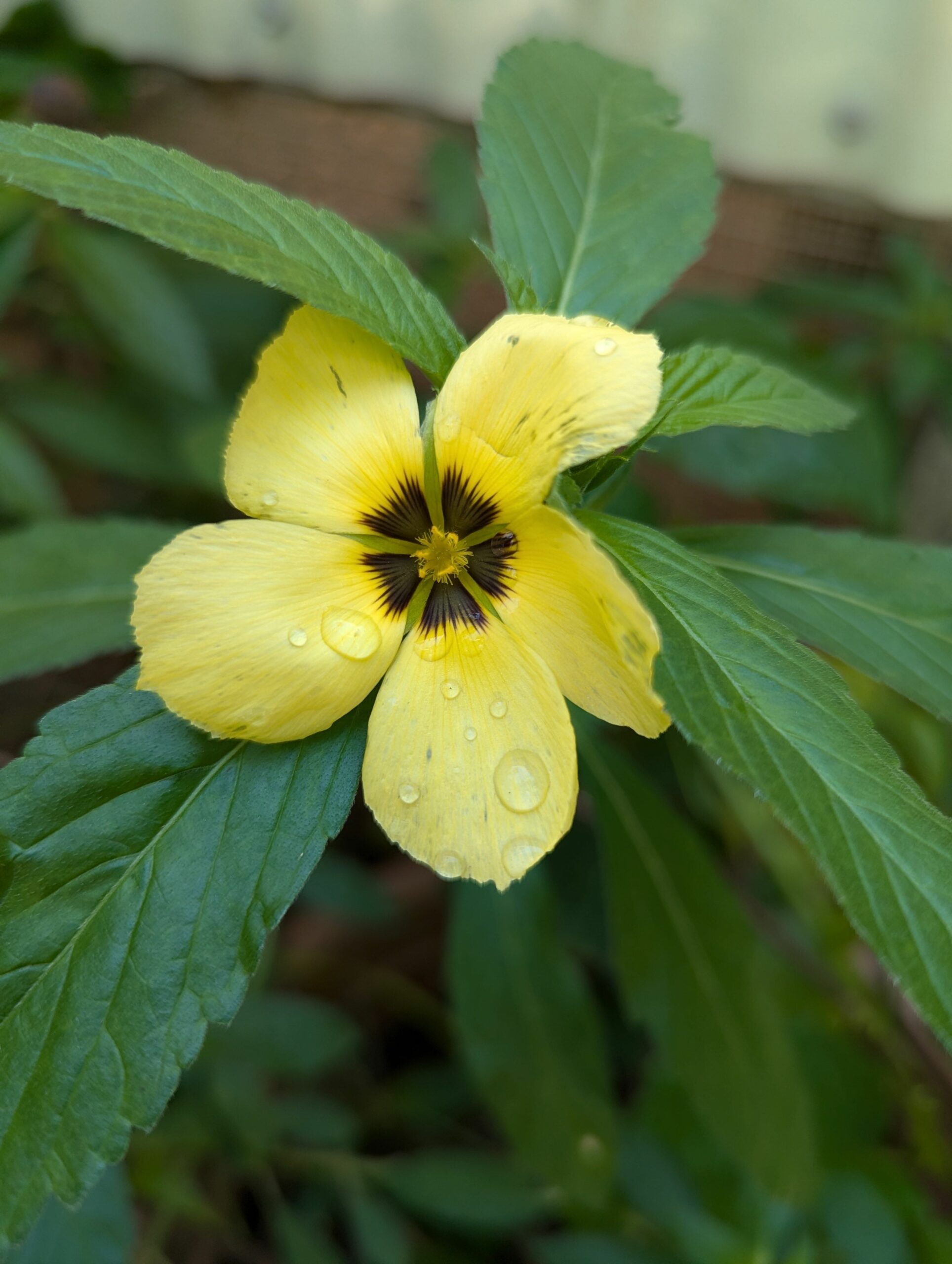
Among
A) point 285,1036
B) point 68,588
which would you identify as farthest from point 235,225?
point 285,1036

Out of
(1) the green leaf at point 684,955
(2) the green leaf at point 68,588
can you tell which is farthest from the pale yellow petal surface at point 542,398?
(1) the green leaf at point 684,955

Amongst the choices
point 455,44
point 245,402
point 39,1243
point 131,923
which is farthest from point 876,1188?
point 455,44

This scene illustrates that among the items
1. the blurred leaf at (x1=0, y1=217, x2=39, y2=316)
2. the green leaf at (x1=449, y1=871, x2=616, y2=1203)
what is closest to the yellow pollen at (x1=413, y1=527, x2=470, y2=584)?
the green leaf at (x1=449, y1=871, x2=616, y2=1203)

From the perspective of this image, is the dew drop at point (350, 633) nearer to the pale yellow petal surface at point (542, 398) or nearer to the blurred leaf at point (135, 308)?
the pale yellow petal surface at point (542, 398)

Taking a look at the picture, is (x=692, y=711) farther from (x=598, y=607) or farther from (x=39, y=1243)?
(x=39, y=1243)

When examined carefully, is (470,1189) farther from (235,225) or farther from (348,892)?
(235,225)

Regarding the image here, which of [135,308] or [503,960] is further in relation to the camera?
[135,308]
